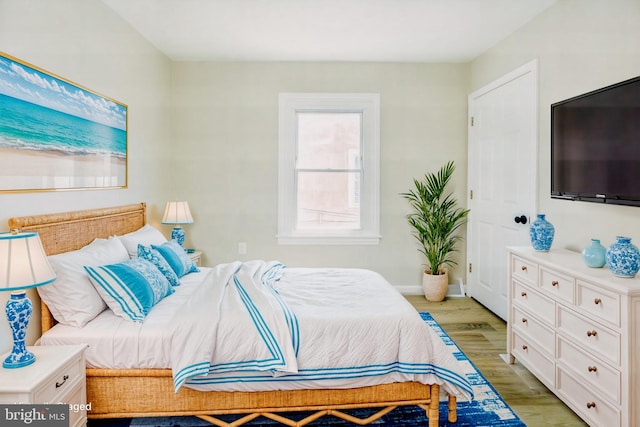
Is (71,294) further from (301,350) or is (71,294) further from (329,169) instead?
(329,169)

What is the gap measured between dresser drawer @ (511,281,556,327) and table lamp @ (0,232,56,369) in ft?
8.62

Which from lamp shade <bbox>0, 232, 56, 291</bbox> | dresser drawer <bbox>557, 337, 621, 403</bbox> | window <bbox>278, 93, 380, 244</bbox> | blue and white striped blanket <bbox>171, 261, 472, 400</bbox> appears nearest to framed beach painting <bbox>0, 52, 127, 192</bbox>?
lamp shade <bbox>0, 232, 56, 291</bbox>

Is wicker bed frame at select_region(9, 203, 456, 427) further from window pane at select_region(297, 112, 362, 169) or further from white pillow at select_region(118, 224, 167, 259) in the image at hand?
window pane at select_region(297, 112, 362, 169)

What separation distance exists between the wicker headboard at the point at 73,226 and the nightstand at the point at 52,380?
0.42 m

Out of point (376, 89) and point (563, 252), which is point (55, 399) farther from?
point (376, 89)

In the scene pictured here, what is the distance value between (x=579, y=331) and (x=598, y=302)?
0.25 metres

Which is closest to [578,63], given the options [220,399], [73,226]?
[220,399]

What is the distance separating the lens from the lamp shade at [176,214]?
4059mm

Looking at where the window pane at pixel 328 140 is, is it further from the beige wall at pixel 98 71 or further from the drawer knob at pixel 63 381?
the drawer knob at pixel 63 381

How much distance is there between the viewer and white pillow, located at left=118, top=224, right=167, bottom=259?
9.70 ft

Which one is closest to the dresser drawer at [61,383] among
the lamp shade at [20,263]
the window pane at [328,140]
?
the lamp shade at [20,263]

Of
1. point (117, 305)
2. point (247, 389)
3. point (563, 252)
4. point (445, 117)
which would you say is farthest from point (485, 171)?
point (117, 305)

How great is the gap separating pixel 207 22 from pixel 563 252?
3.26 m

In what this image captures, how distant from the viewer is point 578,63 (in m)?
2.82
